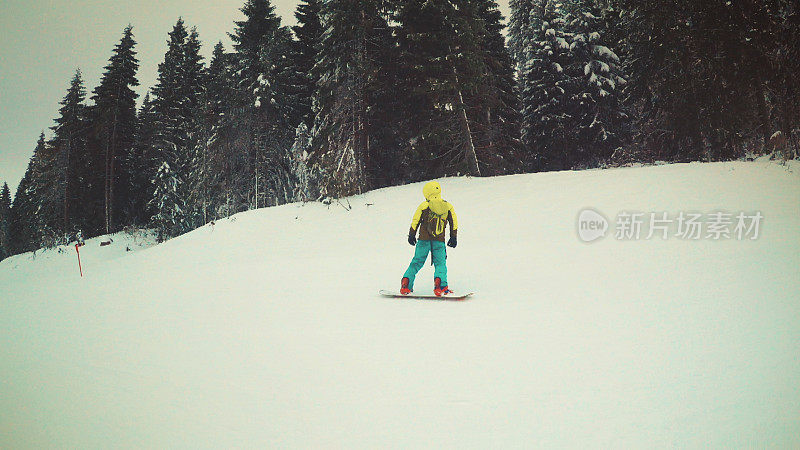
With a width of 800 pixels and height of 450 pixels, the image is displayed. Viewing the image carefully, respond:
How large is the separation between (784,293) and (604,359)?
11.5 ft

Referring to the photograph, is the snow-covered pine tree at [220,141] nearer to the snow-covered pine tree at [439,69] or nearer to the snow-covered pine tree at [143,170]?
the snow-covered pine tree at [143,170]

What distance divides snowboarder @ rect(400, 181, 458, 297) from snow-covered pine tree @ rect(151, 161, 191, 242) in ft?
97.1

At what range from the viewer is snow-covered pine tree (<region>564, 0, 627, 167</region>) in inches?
953

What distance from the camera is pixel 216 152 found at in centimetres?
2717

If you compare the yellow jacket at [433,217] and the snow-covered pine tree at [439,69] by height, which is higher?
the snow-covered pine tree at [439,69]

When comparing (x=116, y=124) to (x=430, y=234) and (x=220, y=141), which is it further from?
(x=430, y=234)

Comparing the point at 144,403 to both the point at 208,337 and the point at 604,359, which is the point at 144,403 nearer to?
the point at 208,337

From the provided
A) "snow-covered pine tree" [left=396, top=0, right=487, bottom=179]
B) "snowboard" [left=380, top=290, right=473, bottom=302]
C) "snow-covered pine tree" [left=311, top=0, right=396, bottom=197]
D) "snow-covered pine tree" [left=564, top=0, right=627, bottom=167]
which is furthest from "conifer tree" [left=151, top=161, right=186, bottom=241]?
"snowboard" [left=380, top=290, right=473, bottom=302]

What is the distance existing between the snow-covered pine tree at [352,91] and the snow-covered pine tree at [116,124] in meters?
22.8

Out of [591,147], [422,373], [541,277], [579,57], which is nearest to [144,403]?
[422,373]

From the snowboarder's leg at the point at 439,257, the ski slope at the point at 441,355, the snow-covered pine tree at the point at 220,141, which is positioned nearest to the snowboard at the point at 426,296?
the ski slope at the point at 441,355

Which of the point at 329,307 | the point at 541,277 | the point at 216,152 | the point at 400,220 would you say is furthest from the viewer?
the point at 216,152

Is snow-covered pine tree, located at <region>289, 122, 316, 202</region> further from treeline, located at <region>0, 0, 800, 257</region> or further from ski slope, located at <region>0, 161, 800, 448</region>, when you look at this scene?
ski slope, located at <region>0, 161, 800, 448</region>

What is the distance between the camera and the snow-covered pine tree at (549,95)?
25.4m
